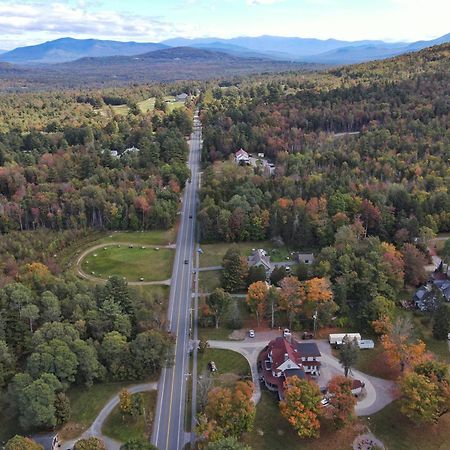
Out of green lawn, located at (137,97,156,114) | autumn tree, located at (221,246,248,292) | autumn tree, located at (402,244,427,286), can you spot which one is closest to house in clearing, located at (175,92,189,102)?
green lawn, located at (137,97,156,114)

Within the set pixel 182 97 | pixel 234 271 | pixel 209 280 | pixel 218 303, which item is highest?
pixel 182 97

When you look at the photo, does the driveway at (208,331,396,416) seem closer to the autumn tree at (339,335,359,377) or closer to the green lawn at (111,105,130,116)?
the autumn tree at (339,335,359,377)

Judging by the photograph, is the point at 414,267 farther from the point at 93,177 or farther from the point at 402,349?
the point at 93,177

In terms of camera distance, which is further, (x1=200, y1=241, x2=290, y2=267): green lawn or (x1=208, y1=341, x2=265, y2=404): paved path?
(x1=200, y1=241, x2=290, y2=267): green lawn

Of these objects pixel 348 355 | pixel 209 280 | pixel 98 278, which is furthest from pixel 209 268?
pixel 348 355

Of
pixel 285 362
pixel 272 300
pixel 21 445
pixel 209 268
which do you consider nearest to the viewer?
pixel 21 445

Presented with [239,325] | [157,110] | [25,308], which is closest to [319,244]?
[239,325]

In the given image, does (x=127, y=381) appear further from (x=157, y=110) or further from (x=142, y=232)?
(x=157, y=110)
